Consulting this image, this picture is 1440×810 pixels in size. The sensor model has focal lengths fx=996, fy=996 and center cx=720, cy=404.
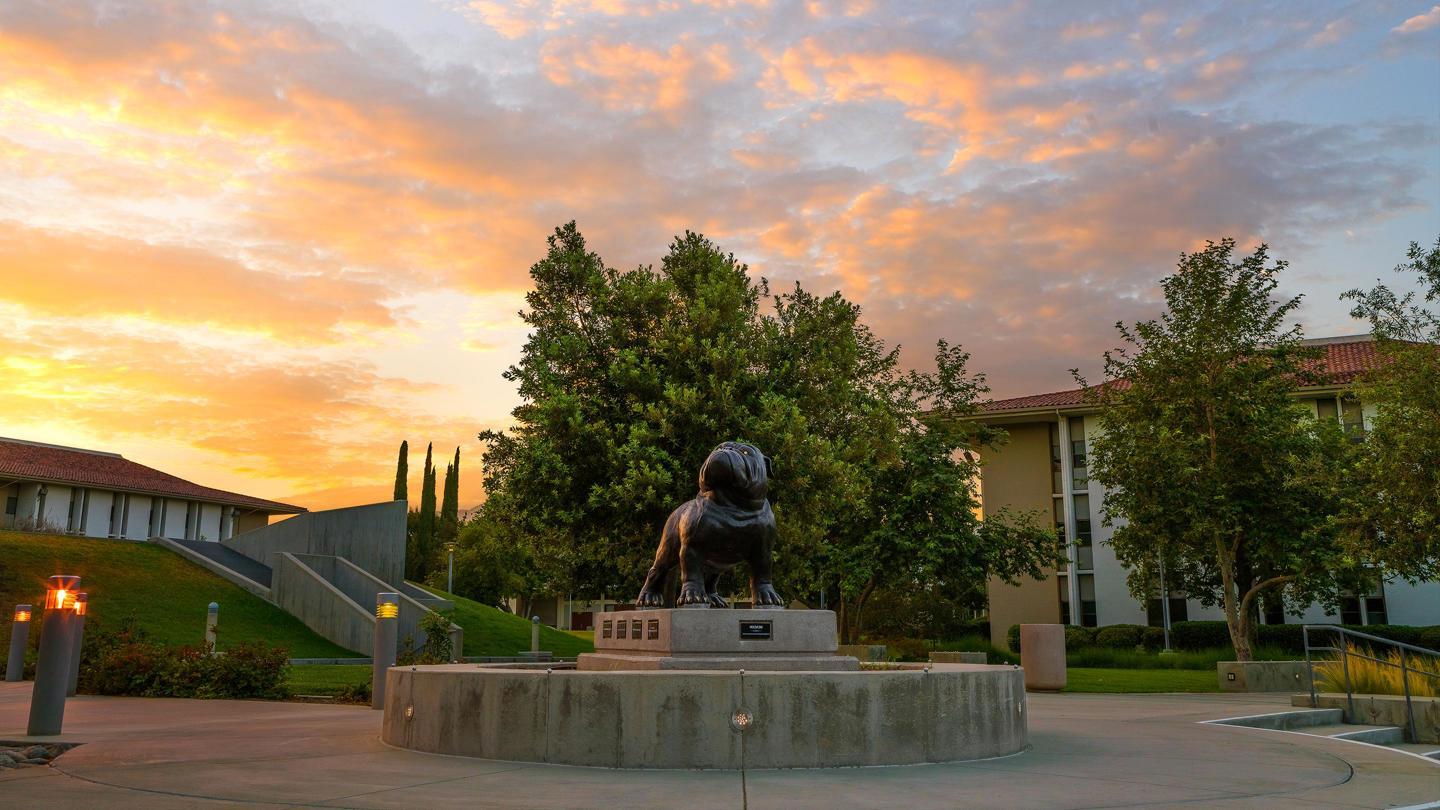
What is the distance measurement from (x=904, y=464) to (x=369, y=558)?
20289mm

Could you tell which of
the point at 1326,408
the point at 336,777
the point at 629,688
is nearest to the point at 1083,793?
the point at 629,688

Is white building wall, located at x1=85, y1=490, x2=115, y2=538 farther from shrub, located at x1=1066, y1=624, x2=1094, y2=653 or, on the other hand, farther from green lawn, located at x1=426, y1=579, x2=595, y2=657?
shrub, located at x1=1066, y1=624, x2=1094, y2=653

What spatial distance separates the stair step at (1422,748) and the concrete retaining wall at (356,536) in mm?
31584

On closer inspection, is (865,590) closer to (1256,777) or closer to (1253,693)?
(1253,693)

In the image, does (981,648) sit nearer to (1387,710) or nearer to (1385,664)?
(1385,664)

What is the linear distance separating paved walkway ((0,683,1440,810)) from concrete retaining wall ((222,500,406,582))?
2678 cm

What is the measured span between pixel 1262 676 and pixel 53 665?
1978 centimetres

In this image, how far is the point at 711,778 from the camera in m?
7.50

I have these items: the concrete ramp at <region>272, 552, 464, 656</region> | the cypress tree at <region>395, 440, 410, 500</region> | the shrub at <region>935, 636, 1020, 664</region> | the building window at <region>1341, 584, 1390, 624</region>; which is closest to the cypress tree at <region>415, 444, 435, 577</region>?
the cypress tree at <region>395, 440, 410, 500</region>

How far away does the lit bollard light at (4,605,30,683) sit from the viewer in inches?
821

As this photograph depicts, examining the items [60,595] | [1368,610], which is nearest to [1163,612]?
[1368,610]

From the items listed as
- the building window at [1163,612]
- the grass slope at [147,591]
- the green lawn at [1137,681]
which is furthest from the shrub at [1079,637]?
the grass slope at [147,591]

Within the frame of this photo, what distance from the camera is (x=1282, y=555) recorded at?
1034 inches

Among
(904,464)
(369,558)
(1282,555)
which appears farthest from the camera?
(369,558)
